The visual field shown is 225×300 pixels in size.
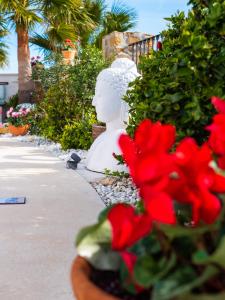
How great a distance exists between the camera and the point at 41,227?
294cm

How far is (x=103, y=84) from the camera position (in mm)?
4938

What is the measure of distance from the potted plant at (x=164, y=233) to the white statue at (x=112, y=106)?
378 centimetres

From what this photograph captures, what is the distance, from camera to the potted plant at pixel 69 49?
1249cm

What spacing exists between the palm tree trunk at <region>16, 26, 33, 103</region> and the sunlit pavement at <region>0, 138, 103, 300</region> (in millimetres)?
8689

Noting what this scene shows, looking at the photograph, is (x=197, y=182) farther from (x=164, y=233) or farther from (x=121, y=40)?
(x=121, y=40)

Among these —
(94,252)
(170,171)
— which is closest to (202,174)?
(170,171)

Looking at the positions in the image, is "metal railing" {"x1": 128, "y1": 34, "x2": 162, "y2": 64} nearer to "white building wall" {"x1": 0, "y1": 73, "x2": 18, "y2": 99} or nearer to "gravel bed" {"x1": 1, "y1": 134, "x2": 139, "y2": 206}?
"gravel bed" {"x1": 1, "y1": 134, "x2": 139, "y2": 206}

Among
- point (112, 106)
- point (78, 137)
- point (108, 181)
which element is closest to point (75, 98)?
point (78, 137)

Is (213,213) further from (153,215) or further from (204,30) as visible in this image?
(204,30)

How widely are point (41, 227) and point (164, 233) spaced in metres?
2.15

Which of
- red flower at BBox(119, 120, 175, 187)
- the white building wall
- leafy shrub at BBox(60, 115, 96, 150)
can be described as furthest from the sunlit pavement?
the white building wall

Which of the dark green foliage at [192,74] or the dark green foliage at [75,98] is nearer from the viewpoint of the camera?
the dark green foliage at [192,74]

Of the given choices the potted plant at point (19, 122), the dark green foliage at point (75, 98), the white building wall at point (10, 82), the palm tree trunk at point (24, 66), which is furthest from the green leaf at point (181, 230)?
the white building wall at point (10, 82)

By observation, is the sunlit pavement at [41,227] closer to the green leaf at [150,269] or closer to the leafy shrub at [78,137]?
the green leaf at [150,269]
